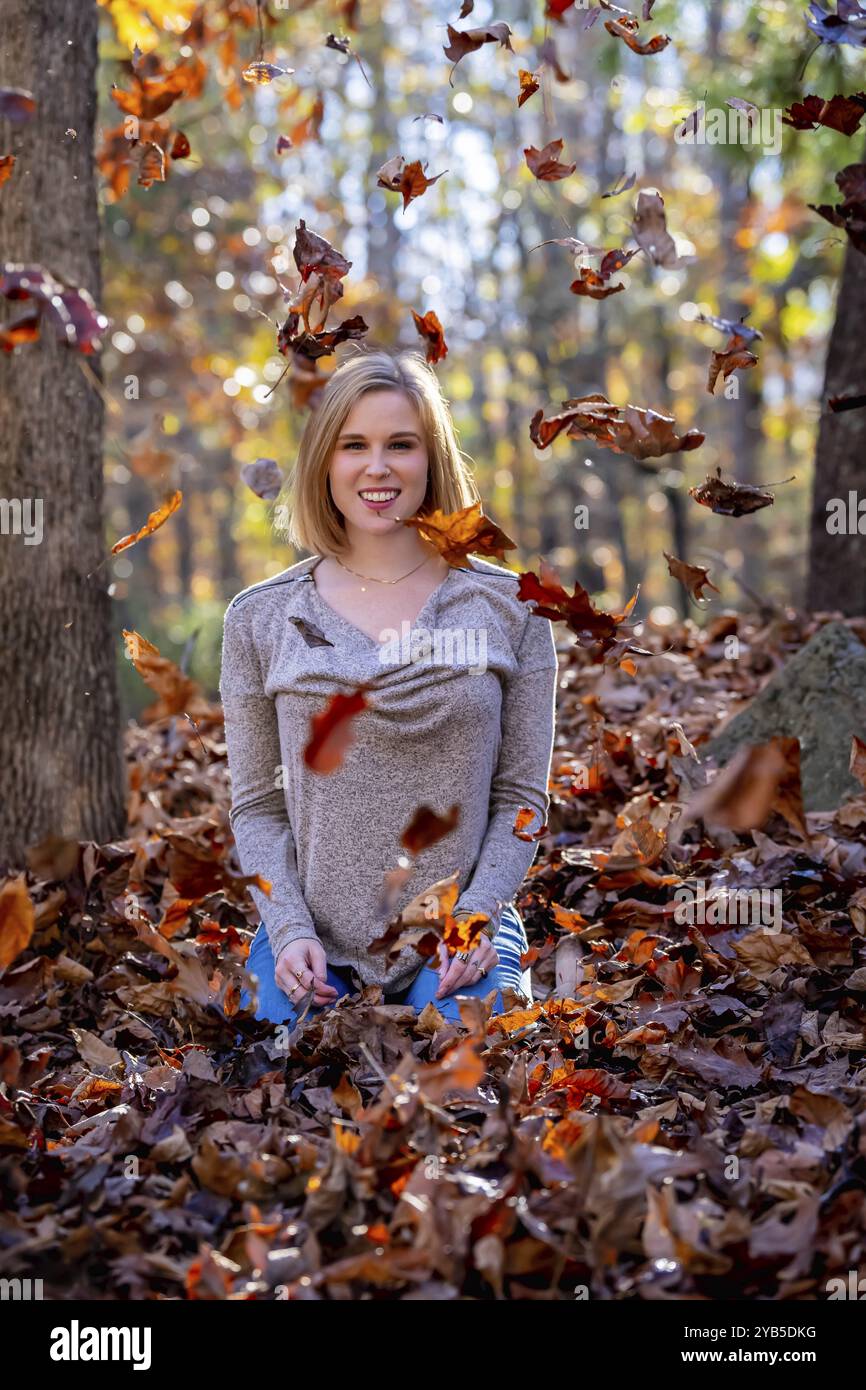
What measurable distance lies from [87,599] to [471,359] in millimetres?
17670

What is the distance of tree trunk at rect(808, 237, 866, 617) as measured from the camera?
4848mm

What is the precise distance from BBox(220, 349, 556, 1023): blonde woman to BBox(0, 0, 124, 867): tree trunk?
0.85 meters

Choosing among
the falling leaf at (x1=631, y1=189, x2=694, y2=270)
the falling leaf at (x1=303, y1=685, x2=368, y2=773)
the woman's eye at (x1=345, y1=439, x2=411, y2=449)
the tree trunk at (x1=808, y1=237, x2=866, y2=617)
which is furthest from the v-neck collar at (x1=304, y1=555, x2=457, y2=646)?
the tree trunk at (x1=808, y1=237, x2=866, y2=617)

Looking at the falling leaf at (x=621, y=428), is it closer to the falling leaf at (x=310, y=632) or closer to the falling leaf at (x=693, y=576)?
the falling leaf at (x=693, y=576)

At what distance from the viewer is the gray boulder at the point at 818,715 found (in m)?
3.43

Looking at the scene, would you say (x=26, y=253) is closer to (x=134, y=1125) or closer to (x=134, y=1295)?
(x=134, y=1125)

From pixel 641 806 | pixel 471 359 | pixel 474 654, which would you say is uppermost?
pixel 471 359

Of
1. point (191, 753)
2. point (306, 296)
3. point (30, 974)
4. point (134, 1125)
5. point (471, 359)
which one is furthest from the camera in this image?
point (471, 359)

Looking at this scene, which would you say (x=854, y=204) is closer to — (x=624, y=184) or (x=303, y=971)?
(x=624, y=184)

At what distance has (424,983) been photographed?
257 cm

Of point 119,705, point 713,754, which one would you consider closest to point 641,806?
point 713,754

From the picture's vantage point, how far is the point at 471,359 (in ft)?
66.7

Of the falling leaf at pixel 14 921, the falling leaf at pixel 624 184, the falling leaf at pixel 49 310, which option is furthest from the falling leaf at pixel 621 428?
the falling leaf at pixel 14 921

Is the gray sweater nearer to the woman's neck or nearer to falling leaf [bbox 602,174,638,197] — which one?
the woman's neck
